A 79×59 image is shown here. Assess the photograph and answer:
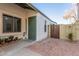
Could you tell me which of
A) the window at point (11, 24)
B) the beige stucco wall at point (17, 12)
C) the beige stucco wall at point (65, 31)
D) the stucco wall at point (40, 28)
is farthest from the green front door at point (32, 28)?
the beige stucco wall at point (65, 31)

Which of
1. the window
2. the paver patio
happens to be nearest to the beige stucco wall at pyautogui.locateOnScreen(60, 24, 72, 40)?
the paver patio

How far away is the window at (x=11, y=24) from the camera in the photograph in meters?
4.26

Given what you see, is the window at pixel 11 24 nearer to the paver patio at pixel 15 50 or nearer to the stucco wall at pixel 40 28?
the paver patio at pixel 15 50

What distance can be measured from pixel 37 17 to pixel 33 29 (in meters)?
0.64

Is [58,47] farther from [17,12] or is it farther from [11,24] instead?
[17,12]

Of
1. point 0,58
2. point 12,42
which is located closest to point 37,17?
point 12,42

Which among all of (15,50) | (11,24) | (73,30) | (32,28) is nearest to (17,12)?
(11,24)

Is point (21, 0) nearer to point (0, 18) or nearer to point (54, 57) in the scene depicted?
point (0, 18)

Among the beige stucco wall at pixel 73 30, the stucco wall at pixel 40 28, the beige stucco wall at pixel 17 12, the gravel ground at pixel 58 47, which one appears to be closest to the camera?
the gravel ground at pixel 58 47

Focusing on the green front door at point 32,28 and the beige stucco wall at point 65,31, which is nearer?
the beige stucco wall at point 65,31

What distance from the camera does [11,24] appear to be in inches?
183

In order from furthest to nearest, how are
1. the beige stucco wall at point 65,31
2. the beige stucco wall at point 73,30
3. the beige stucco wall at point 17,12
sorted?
1. the beige stucco wall at point 65,31
2. the beige stucco wall at point 73,30
3. the beige stucco wall at point 17,12

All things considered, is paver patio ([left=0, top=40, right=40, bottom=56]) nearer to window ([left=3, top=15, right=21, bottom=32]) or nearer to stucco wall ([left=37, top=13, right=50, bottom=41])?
window ([left=3, top=15, right=21, bottom=32])

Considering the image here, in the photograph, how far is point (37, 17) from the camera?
568 cm
